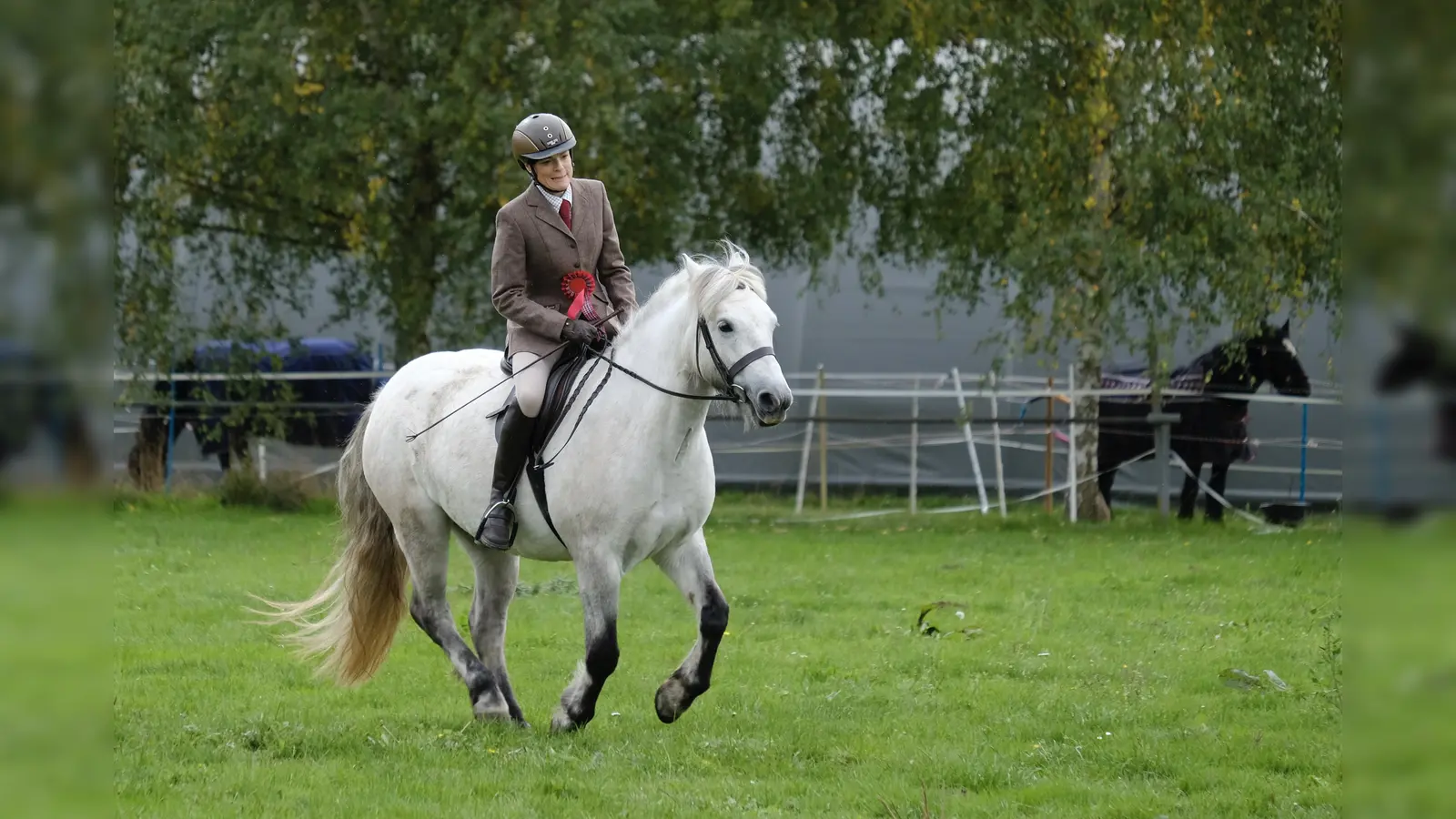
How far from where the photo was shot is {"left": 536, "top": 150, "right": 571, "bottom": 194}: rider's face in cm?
639

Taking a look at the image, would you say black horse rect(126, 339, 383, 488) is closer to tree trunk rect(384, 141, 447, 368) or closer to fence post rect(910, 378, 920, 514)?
tree trunk rect(384, 141, 447, 368)

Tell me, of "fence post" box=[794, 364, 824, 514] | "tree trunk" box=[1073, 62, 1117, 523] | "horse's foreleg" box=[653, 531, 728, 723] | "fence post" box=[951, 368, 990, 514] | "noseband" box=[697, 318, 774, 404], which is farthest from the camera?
"fence post" box=[794, 364, 824, 514]

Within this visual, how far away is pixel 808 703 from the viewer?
718cm

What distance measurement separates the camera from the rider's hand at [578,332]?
6332 millimetres

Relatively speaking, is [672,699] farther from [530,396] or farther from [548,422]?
[530,396]

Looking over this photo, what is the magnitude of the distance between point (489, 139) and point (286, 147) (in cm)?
253

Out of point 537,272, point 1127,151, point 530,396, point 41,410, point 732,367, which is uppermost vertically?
point 1127,151

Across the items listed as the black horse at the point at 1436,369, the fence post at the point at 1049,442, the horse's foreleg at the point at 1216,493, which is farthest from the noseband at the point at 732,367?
the fence post at the point at 1049,442

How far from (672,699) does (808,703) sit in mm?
1201

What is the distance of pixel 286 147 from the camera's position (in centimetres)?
1683

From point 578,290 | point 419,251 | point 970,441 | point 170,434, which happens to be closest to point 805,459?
point 970,441

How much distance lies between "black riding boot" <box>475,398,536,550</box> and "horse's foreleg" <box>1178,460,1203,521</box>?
12.4m

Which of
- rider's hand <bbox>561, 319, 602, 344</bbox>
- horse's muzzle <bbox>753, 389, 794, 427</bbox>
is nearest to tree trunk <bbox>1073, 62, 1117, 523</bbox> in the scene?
rider's hand <bbox>561, 319, 602, 344</bbox>

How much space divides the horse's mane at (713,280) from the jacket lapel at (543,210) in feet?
1.96
